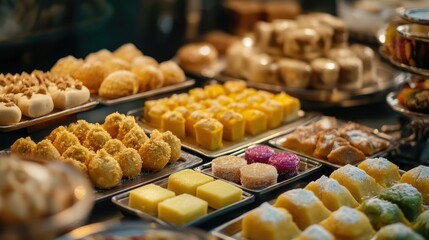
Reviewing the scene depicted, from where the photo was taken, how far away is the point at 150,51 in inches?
176

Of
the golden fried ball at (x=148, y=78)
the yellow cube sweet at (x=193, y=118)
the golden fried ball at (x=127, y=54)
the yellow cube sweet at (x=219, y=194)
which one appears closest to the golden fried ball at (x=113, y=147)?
the yellow cube sweet at (x=219, y=194)

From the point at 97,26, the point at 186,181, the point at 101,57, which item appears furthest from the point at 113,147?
the point at 97,26

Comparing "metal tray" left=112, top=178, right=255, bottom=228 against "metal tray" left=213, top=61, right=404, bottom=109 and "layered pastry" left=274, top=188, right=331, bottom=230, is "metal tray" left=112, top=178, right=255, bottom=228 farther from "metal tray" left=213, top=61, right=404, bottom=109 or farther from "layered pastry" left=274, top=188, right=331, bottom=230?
"metal tray" left=213, top=61, right=404, bottom=109

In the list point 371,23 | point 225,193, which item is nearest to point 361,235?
point 225,193

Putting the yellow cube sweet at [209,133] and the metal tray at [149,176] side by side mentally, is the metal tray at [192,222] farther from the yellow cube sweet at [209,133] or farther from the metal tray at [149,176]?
the yellow cube sweet at [209,133]

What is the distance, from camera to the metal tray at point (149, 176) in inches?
84.4

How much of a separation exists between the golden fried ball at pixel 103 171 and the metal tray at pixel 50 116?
1.34ft

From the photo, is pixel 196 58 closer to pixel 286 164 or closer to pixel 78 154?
pixel 286 164

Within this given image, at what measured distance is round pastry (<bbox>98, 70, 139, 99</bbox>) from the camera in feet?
9.32

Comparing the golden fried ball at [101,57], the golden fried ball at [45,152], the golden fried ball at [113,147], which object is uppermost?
the golden fried ball at [101,57]

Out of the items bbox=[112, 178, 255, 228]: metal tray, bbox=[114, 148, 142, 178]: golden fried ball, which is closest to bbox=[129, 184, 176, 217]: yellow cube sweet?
bbox=[112, 178, 255, 228]: metal tray

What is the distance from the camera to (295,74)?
336 centimetres

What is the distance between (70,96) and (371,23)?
7.09 ft

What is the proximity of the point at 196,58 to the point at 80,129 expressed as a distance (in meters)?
1.40
